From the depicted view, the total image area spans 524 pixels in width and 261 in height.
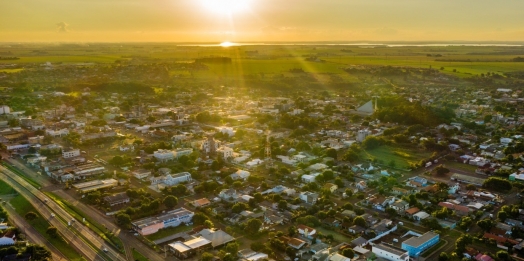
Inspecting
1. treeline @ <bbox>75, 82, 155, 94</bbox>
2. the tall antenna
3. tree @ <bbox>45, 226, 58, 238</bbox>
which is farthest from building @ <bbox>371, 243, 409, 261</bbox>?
treeline @ <bbox>75, 82, 155, 94</bbox>

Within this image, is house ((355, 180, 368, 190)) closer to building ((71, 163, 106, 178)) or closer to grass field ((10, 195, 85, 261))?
grass field ((10, 195, 85, 261))

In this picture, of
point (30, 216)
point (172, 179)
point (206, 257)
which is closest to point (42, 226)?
point (30, 216)

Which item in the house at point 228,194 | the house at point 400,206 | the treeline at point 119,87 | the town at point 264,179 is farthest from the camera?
the treeline at point 119,87

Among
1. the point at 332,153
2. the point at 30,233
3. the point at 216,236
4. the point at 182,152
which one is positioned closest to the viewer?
the point at 216,236

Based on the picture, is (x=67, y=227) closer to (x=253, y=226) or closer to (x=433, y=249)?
(x=253, y=226)

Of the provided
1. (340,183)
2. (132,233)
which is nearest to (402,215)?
(340,183)

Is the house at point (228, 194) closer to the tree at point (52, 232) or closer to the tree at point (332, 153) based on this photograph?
the tree at point (52, 232)

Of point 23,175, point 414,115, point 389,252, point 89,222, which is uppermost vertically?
point 414,115

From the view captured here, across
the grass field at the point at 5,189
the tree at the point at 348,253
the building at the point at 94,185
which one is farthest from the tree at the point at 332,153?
the grass field at the point at 5,189
